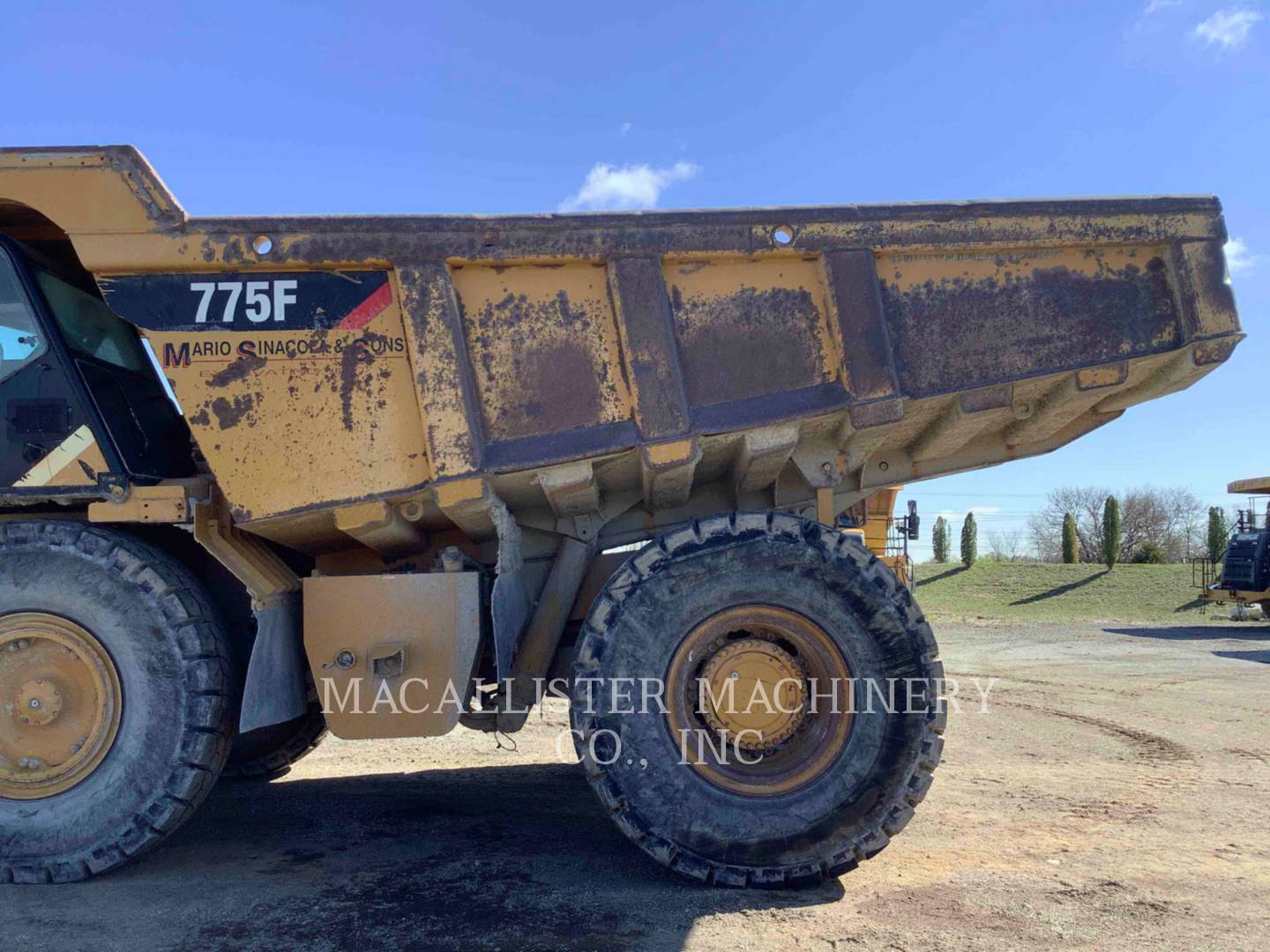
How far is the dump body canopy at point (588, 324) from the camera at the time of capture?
3676mm

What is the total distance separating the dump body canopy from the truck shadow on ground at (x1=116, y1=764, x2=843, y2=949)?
1.51 metres

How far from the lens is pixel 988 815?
15.2ft

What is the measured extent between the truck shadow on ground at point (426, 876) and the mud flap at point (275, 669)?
2.22ft

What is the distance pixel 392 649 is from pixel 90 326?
2194 mm

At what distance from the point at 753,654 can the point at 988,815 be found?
194cm

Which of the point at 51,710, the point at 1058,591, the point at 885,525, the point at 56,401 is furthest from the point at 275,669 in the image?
the point at 1058,591

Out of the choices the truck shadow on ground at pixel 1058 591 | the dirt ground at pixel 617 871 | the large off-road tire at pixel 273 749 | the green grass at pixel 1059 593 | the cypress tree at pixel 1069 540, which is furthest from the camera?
the cypress tree at pixel 1069 540

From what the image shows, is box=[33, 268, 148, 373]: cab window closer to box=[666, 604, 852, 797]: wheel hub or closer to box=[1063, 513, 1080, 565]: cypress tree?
box=[666, 604, 852, 797]: wheel hub

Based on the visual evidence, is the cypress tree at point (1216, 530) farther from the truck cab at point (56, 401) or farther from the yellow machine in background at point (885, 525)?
the truck cab at point (56, 401)

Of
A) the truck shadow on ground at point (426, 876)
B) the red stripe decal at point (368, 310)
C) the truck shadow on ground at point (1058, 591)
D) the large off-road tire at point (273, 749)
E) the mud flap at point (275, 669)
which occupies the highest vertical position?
the red stripe decal at point (368, 310)

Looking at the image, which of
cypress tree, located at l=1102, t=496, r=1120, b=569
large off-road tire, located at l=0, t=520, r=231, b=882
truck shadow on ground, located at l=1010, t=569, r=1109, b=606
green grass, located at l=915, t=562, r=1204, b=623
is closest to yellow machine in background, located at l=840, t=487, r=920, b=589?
Result: large off-road tire, located at l=0, t=520, r=231, b=882

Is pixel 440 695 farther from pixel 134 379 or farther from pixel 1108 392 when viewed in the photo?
pixel 1108 392

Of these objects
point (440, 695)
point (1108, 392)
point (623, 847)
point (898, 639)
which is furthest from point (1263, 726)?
point (440, 695)

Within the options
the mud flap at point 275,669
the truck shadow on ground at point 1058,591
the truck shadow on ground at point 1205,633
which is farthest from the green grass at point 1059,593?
the mud flap at point 275,669
